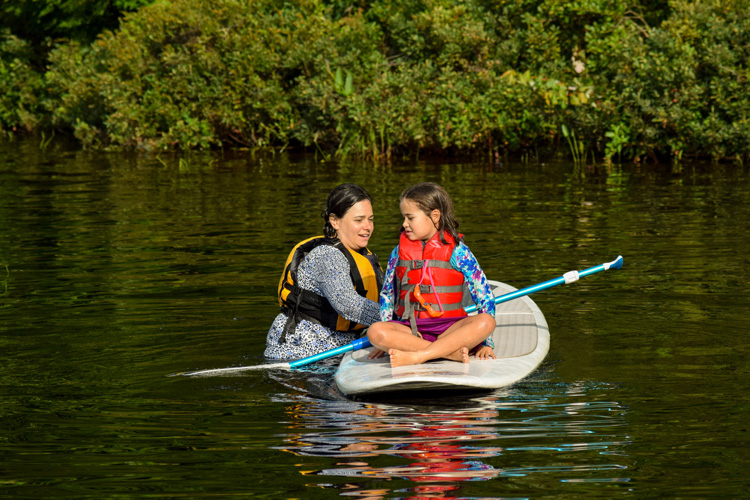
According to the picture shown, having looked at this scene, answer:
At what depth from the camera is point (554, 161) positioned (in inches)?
744

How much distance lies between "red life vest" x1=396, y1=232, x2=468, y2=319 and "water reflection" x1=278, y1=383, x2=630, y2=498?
0.60 metres

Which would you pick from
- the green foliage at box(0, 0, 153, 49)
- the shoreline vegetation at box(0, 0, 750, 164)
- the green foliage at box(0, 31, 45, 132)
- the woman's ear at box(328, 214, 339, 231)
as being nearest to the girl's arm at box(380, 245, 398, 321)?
the woman's ear at box(328, 214, 339, 231)

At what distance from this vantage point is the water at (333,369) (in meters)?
4.49

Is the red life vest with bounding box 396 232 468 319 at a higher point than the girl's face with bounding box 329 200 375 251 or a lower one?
lower

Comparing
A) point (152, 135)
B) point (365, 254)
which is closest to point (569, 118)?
point (152, 135)

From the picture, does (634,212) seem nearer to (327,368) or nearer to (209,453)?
(327,368)

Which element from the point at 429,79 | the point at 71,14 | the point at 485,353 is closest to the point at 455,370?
the point at 485,353

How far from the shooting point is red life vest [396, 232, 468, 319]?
19.6ft

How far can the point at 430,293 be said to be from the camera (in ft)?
19.7

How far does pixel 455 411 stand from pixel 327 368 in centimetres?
132

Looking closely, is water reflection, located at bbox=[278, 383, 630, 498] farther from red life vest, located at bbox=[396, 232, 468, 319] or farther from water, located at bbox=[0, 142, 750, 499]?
red life vest, located at bbox=[396, 232, 468, 319]

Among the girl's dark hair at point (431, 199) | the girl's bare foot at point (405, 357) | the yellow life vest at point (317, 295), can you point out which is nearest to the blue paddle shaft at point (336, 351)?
the yellow life vest at point (317, 295)

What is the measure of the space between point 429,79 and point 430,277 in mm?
14734

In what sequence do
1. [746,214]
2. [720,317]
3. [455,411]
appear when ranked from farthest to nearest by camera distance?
[746,214] < [720,317] < [455,411]
